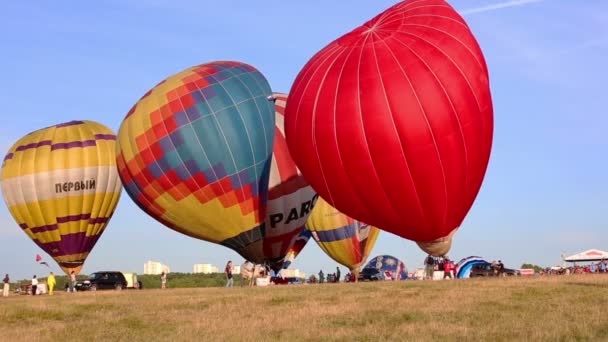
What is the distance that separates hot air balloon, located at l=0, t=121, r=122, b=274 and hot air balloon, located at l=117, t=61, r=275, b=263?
1145 centimetres

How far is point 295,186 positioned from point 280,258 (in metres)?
4.40

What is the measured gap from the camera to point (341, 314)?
2644cm

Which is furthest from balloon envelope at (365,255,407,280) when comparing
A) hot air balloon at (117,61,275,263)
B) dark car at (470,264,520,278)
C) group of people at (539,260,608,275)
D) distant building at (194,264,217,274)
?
hot air balloon at (117,61,275,263)

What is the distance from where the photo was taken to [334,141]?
2964 centimetres

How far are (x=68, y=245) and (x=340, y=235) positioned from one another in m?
19.1

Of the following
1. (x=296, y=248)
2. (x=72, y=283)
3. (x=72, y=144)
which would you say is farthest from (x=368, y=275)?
(x=72, y=144)

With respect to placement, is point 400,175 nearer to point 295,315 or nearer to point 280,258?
point 295,315

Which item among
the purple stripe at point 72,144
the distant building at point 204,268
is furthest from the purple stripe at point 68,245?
the distant building at point 204,268

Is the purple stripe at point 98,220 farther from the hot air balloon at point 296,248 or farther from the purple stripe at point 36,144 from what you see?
the hot air balloon at point 296,248

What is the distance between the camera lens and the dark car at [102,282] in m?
50.1

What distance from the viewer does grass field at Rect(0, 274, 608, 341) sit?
22828mm

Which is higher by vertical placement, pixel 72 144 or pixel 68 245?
pixel 72 144

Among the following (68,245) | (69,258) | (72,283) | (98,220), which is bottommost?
(72,283)

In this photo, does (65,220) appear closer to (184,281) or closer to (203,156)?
(203,156)
